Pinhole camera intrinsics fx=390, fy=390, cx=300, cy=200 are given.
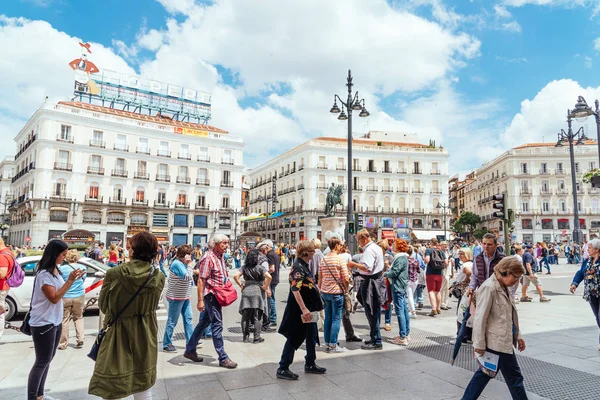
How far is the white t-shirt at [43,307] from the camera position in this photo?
367cm

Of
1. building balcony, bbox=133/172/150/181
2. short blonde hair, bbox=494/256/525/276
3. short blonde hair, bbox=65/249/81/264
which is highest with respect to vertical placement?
building balcony, bbox=133/172/150/181

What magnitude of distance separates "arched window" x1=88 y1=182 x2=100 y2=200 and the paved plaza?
40.2 m

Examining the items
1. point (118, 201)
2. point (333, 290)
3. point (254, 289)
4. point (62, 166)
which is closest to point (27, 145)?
point (62, 166)

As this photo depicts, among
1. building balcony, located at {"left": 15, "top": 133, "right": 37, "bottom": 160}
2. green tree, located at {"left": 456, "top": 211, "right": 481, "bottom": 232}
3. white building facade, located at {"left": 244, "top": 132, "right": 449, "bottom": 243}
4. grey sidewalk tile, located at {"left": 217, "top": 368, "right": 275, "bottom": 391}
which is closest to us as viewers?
grey sidewalk tile, located at {"left": 217, "top": 368, "right": 275, "bottom": 391}

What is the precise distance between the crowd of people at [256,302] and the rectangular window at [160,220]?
134 feet

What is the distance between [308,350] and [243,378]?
85cm

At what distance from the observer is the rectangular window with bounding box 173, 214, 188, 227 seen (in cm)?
4684

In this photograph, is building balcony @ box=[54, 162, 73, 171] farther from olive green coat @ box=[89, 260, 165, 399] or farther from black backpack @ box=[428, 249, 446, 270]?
olive green coat @ box=[89, 260, 165, 399]

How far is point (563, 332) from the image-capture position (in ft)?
23.1

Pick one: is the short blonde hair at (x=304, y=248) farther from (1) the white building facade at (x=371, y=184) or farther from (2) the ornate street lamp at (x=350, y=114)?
(1) the white building facade at (x=371, y=184)

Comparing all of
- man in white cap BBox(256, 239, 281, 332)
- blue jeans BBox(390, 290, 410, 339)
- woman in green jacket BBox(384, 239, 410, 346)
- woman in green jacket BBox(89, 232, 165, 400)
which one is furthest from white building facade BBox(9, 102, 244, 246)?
woman in green jacket BBox(89, 232, 165, 400)

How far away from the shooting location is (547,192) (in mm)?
57312

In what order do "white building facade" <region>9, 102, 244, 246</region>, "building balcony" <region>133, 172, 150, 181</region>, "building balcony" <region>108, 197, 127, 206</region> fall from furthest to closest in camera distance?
"building balcony" <region>133, 172, 150, 181</region>
"building balcony" <region>108, 197, 127, 206</region>
"white building facade" <region>9, 102, 244, 246</region>

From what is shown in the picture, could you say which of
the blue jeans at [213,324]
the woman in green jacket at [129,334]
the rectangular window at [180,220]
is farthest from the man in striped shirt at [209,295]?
the rectangular window at [180,220]
